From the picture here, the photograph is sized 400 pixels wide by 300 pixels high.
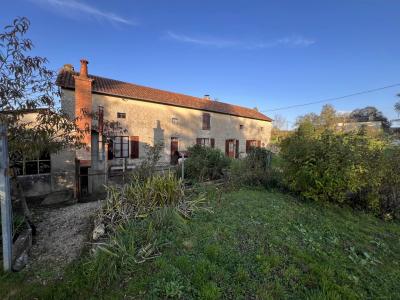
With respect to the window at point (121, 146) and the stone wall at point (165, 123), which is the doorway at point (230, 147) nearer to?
the stone wall at point (165, 123)

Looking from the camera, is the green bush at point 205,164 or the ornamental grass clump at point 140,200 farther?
the green bush at point 205,164

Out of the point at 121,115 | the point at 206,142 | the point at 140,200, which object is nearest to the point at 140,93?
the point at 121,115

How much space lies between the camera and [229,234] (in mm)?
3893

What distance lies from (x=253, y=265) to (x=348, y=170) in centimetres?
461

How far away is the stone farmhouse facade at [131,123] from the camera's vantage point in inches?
418

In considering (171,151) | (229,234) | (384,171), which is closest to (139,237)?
(229,234)

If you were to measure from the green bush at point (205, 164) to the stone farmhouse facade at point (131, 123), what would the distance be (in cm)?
247

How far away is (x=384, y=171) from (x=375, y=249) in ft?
10.1

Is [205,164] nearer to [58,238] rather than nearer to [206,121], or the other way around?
[58,238]

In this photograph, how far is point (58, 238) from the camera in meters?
4.18

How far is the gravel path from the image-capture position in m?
3.38

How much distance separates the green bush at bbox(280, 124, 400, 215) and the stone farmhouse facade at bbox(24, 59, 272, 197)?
6854mm

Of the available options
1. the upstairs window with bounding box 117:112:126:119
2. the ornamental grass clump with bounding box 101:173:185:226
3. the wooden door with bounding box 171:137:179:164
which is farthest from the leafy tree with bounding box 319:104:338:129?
the ornamental grass clump with bounding box 101:173:185:226

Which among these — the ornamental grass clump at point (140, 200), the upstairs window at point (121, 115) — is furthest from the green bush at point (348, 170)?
the upstairs window at point (121, 115)
